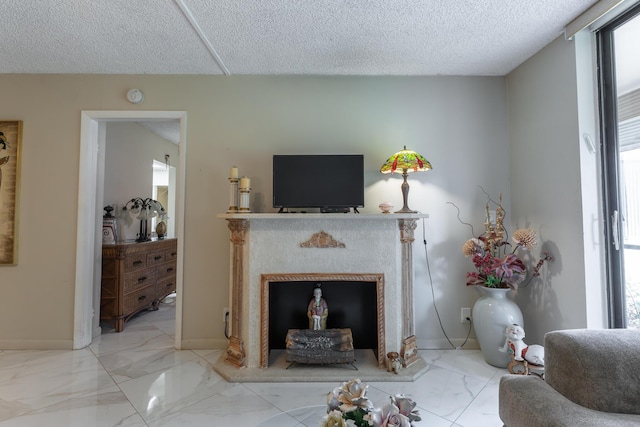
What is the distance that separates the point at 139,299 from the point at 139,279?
228 millimetres

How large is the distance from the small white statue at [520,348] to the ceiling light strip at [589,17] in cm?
204

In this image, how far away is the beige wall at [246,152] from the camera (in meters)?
2.64

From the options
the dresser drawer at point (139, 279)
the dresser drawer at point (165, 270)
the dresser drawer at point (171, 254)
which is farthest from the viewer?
the dresser drawer at point (171, 254)

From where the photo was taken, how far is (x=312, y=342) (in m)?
2.25

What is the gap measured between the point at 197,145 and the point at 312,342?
198 centimetres

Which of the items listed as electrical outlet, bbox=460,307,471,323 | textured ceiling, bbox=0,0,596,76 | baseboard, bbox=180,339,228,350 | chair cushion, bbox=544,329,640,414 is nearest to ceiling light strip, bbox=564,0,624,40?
textured ceiling, bbox=0,0,596,76

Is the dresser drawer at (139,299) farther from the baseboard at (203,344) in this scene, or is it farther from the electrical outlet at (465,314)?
the electrical outlet at (465,314)

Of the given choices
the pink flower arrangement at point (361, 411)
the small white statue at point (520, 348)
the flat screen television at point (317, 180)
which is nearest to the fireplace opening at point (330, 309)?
the flat screen television at point (317, 180)

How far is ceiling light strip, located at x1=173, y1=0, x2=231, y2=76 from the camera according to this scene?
6.06ft

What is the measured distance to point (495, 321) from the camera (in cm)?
225

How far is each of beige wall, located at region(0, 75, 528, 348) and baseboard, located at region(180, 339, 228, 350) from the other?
0.01m

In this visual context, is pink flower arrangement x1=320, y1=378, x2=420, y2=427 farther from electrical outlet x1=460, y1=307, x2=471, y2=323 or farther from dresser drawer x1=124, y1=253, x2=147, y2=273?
dresser drawer x1=124, y1=253, x2=147, y2=273

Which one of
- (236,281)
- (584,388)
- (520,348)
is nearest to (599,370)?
(584,388)

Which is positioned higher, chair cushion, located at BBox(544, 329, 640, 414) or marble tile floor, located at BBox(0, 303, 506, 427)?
chair cushion, located at BBox(544, 329, 640, 414)
